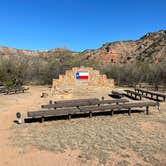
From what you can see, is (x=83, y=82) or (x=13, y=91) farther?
(x=83, y=82)

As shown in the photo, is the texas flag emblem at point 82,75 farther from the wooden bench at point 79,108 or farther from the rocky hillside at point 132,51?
the rocky hillside at point 132,51

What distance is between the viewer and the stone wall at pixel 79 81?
2706cm

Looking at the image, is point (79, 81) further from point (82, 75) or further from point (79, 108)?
point (79, 108)

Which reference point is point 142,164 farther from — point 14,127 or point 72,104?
point 72,104

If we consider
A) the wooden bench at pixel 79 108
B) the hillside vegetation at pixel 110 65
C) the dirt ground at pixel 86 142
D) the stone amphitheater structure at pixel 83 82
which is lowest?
the dirt ground at pixel 86 142

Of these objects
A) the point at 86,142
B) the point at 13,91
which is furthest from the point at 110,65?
the point at 86,142

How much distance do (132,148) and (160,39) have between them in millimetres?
79706

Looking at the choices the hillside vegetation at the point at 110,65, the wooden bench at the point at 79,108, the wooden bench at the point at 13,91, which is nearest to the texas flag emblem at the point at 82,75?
the wooden bench at the point at 13,91

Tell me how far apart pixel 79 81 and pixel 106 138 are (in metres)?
18.8

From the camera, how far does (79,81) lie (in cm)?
2720

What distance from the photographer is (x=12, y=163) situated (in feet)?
21.4

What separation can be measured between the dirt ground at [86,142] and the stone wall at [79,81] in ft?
50.1

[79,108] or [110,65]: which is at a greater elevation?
[110,65]

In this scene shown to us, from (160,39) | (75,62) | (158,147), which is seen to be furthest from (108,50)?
(158,147)
